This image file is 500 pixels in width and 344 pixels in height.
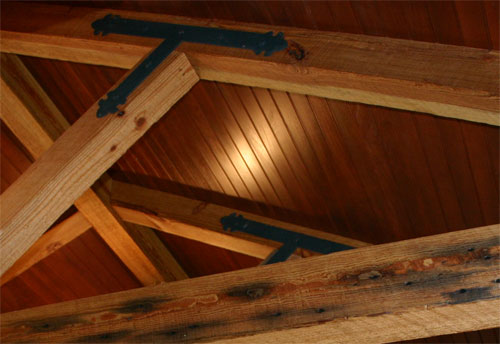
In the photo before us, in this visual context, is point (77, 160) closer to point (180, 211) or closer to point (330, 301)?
point (330, 301)

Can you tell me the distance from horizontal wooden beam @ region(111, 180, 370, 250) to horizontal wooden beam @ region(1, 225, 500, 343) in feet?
4.48

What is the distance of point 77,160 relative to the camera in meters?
2.53

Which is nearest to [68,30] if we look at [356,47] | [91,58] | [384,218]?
[91,58]

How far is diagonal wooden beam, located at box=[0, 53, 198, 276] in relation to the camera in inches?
98.7

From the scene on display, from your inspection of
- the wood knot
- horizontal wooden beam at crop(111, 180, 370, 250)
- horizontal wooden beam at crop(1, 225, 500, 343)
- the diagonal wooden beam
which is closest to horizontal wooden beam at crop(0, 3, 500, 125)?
the diagonal wooden beam

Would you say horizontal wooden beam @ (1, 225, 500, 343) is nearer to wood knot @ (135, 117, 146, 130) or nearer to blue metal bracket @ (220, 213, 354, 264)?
wood knot @ (135, 117, 146, 130)

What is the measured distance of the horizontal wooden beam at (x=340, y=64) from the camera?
213 cm

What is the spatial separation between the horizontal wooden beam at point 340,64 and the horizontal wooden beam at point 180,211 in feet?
3.86

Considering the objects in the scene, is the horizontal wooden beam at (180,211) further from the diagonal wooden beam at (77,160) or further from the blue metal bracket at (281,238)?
the diagonal wooden beam at (77,160)

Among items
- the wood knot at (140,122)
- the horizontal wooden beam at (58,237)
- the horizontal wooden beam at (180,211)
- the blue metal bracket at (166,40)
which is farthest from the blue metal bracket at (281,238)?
the blue metal bracket at (166,40)

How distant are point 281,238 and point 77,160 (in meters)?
1.41

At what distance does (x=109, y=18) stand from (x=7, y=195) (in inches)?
34.0

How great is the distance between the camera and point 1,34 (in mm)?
3039

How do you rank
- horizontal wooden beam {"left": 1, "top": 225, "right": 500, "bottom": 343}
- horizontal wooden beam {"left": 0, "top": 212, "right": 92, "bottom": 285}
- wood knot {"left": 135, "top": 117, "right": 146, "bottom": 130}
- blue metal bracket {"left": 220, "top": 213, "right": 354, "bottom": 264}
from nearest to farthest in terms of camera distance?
horizontal wooden beam {"left": 1, "top": 225, "right": 500, "bottom": 343} < wood knot {"left": 135, "top": 117, "right": 146, "bottom": 130} < blue metal bracket {"left": 220, "top": 213, "right": 354, "bottom": 264} < horizontal wooden beam {"left": 0, "top": 212, "right": 92, "bottom": 285}
